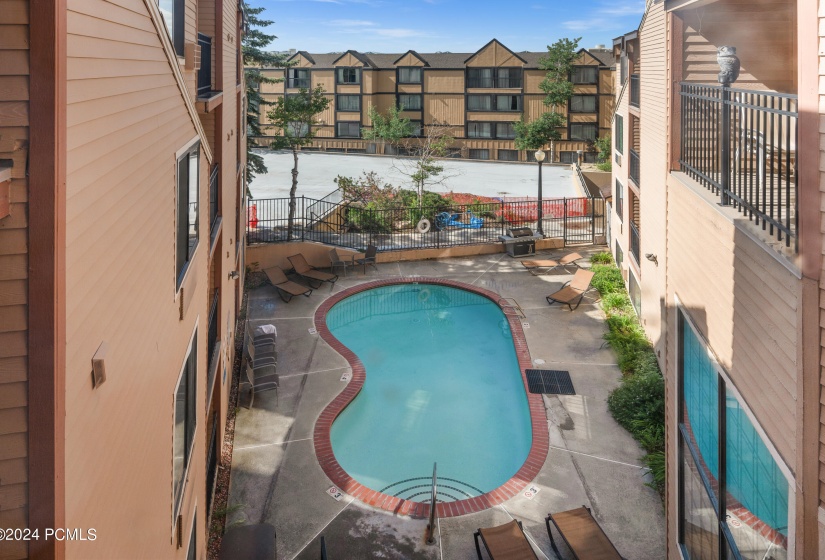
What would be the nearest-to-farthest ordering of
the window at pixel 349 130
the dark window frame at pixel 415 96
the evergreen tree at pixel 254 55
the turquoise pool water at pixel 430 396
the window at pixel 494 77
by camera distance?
1. the turquoise pool water at pixel 430 396
2. the evergreen tree at pixel 254 55
3. the window at pixel 494 77
4. the dark window frame at pixel 415 96
5. the window at pixel 349 130

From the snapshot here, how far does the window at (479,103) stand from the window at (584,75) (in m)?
7.35

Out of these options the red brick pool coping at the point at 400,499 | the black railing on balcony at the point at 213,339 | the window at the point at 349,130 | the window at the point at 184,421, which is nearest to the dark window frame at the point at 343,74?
the window at the point at 349,130

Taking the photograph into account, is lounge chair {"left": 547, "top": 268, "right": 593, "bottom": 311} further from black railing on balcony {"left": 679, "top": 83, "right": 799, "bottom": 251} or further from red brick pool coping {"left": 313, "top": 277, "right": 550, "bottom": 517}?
black railing on balcony {"left": 679, "top": 83, "right": 799, "bottom": 251}

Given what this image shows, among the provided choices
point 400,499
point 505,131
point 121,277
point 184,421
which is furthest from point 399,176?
→ point 121,277

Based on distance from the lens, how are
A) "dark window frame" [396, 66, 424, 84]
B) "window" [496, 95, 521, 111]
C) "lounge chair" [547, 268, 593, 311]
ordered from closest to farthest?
"lounge chair" [547, 268, 593, 311], "window" [496, 95, 521, 111], "dark window frame" [396, 66, 424, 84]

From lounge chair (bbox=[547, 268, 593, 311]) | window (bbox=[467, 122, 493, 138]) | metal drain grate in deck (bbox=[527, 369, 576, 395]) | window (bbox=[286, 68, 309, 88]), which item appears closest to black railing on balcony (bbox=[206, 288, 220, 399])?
metal drain grate in deck (bbox=[527, 369, 576, 395])

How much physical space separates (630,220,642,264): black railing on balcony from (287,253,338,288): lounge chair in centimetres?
1037

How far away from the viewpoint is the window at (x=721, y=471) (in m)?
4.57

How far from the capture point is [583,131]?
174 feet

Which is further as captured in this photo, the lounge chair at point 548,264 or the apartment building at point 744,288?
the lounge chair at point 548,264

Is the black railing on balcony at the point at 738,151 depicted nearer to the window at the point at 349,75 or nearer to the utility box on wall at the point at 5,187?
the utility box on wall at the point at 5,187

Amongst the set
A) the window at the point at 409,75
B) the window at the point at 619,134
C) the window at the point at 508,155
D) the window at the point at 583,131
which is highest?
the window at the point at 409,75

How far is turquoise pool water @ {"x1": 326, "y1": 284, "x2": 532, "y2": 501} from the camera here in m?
12.0

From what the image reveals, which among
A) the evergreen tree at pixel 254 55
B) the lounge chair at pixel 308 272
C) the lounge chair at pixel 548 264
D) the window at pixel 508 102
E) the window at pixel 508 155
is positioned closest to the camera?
the lounge chair at pixel 308 272
